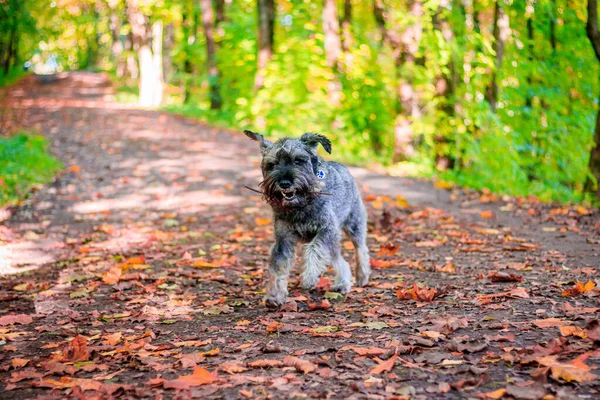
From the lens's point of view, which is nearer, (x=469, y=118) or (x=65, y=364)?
(x=65, y=364)

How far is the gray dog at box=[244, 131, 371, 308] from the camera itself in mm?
5609

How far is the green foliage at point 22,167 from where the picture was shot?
1183cm

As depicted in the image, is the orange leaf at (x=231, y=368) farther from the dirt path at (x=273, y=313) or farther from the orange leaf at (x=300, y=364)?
the orange leaf at (x=300, y=364)

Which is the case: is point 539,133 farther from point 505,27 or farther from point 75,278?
point 75,278

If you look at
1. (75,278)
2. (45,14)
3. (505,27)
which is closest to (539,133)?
(505,27)

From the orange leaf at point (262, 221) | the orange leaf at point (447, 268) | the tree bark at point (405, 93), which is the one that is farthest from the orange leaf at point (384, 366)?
the tree bark at point (405, 93)

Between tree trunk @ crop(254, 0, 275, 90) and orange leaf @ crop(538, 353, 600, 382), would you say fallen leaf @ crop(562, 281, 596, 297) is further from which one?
tree trunk @ crop(254, 0, 275, 90)

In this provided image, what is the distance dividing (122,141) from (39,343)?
15644 mm

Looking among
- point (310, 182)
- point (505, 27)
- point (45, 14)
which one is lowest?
point (310, 182)

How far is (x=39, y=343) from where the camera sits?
501 centimetres

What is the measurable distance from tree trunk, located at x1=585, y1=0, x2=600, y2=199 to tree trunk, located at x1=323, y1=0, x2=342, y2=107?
10.9m

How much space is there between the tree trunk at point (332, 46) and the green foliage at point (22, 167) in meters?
9.81

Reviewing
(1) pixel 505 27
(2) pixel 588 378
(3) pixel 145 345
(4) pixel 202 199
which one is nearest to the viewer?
(2) pixel 588 378

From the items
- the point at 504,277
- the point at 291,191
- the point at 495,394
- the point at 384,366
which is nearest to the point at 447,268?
the point at 504,277
